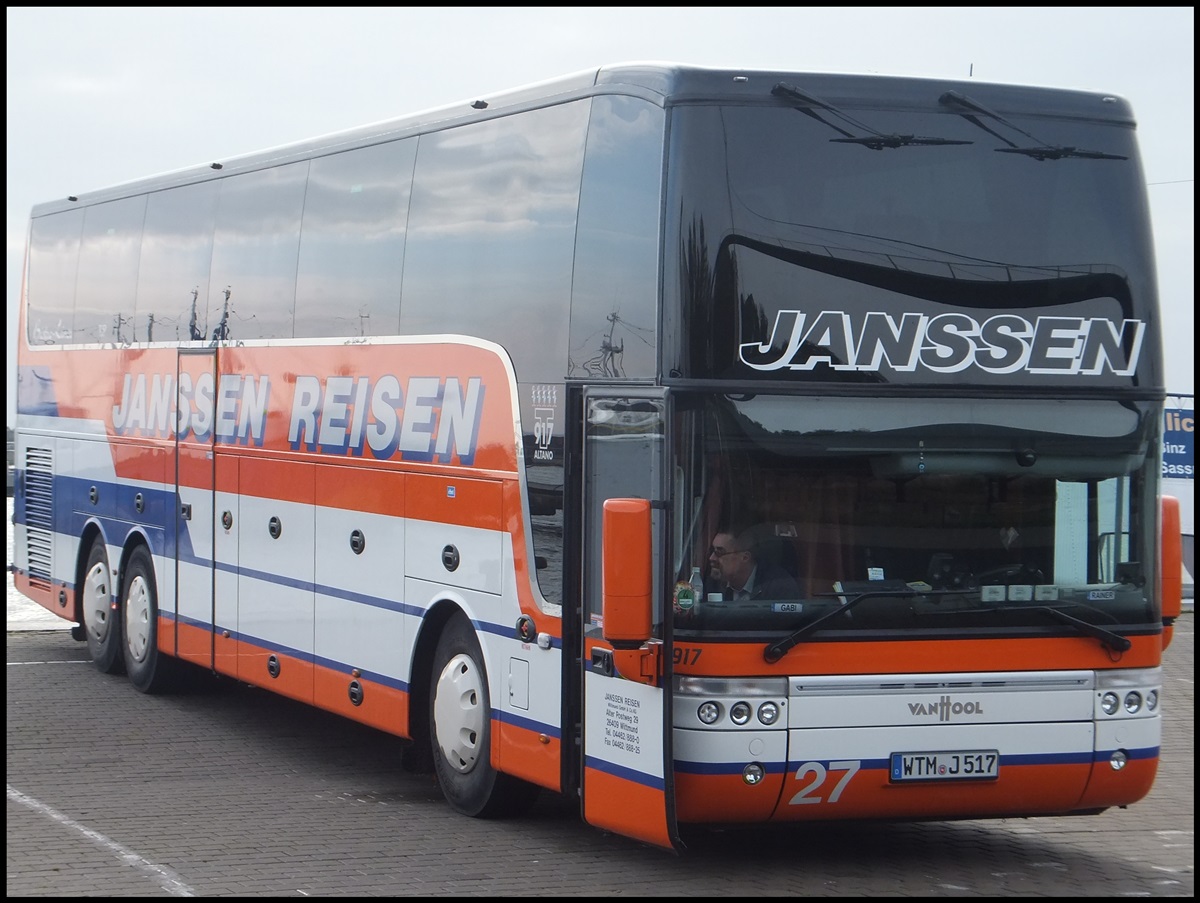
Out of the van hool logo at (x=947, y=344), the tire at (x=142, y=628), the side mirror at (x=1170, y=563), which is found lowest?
the tire at (x=142, y=628)

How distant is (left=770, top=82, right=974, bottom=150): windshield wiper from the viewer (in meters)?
8.64

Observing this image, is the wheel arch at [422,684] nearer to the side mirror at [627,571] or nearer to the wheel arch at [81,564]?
the side mirror at [627,571]

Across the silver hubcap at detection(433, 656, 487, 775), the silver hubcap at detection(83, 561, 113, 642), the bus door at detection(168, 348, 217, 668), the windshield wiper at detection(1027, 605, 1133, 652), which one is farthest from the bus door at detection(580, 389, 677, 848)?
the silver hubcap at detection(83, 561, 113, 642)

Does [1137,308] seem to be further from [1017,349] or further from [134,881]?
[134,881]

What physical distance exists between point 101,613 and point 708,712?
9.49 meters

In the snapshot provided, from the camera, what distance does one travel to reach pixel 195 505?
14.3m

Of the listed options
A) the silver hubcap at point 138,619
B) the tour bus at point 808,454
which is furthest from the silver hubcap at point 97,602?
the tour bus at point 808,454

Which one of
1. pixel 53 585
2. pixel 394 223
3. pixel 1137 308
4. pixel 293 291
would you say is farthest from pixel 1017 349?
pixel 53 585

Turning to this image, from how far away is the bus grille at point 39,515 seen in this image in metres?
17.6

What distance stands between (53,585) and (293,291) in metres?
6.20

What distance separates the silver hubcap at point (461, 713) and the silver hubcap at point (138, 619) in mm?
5492

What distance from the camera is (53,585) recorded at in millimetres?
17531

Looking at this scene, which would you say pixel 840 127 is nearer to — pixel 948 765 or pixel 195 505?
pixel 948 765

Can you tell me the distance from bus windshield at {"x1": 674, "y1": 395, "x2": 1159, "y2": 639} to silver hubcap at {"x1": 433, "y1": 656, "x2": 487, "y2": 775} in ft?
7.41
